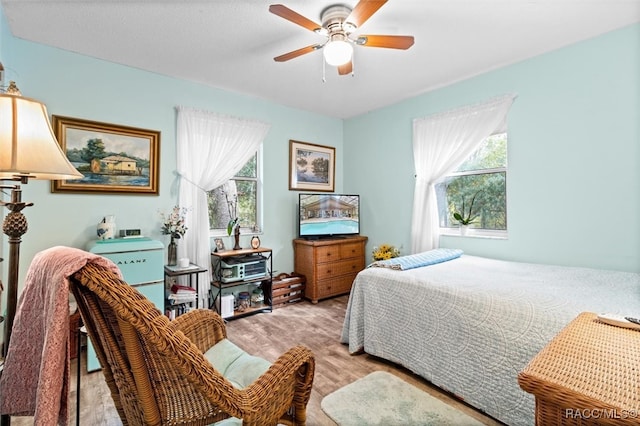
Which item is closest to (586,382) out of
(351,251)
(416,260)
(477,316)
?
(477,316)

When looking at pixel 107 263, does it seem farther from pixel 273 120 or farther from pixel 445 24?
pixel 273 120

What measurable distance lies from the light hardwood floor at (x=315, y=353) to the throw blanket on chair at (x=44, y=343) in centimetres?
98

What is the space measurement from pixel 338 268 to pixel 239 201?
1.55 meters

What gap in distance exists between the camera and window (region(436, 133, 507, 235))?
3137 mm

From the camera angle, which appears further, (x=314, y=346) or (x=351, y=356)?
(x=314, y=346)

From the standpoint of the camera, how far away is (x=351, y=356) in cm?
249

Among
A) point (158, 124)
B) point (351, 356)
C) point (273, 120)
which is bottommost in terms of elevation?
point (351, 356)

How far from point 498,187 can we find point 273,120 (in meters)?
2.75

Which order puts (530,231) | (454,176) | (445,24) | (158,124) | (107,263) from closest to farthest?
(107,263) → (445,24) → (530,231) → (158,124) → (454,176)

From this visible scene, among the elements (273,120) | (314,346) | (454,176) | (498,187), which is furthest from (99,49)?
(498,187)

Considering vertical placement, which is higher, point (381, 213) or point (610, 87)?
point (610, 87)

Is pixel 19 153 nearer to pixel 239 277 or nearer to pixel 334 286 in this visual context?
pixel 239 277

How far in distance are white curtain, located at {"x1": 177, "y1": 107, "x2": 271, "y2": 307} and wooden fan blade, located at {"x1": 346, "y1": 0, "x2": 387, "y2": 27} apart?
2.01 m

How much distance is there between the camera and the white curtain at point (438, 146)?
10.2ft
